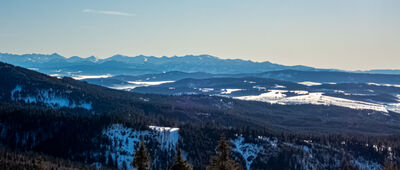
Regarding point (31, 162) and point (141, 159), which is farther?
point (31, 162)

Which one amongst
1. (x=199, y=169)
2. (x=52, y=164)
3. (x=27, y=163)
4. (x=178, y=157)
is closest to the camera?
(x=178, y=157)

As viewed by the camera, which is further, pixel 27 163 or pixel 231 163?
pixel 27 163

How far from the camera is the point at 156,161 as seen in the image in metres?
198

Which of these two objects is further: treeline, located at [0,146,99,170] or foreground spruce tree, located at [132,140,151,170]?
treeline, located at [0,146,99,170]

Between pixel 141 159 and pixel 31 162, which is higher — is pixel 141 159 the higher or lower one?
the higher one

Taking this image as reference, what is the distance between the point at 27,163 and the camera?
156 meters

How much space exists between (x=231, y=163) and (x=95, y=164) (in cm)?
14201

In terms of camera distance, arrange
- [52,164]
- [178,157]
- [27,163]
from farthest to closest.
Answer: [52,164] → [27,163] → [178,157]

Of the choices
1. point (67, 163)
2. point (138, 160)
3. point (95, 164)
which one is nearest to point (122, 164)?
point (95, 164)

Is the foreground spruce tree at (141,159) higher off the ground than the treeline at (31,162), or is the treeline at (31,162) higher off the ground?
the foreground spruce tree at (141,159)

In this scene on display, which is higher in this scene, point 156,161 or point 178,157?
point 178,157

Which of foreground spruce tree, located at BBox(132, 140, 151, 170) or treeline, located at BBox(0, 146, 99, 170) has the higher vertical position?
foreground spruce tree, located at BBox(132, 140, 151, 170)

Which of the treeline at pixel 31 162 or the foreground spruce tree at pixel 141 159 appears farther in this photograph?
the treeline at pixel 31 162

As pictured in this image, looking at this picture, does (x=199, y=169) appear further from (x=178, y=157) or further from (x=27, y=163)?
(x=178, y=157)
